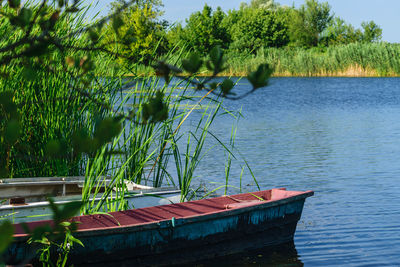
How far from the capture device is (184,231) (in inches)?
226

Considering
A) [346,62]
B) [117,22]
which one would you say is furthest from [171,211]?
[346,62]

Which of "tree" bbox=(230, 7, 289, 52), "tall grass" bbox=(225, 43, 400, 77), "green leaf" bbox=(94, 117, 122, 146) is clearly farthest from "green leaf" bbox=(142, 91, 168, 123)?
"tree" bbox=(230, 7, 289, 52)

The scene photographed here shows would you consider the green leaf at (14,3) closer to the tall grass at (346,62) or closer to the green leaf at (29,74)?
the green leaf at (29,74)

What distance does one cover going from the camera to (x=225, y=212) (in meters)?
5.94

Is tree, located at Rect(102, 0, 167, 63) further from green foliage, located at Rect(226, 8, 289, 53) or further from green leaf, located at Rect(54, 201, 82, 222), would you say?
green foliage, located at Rect(226, 8, 289, 53)

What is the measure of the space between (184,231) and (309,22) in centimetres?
7373

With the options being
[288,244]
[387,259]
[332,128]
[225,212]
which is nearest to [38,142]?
[225,212]

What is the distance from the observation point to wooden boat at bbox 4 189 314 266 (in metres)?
5.23

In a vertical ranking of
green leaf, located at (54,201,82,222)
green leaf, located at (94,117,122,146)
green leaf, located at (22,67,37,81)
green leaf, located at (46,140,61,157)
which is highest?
green leaf, located at (22,67,37,81)

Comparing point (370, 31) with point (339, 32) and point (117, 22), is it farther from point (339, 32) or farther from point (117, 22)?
point (117, 22)

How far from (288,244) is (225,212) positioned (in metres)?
1.31

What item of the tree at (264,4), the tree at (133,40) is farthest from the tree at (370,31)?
the tree at (133,40)

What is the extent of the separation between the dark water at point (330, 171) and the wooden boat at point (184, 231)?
243 millimetres

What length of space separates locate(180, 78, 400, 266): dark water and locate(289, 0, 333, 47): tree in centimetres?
5104
